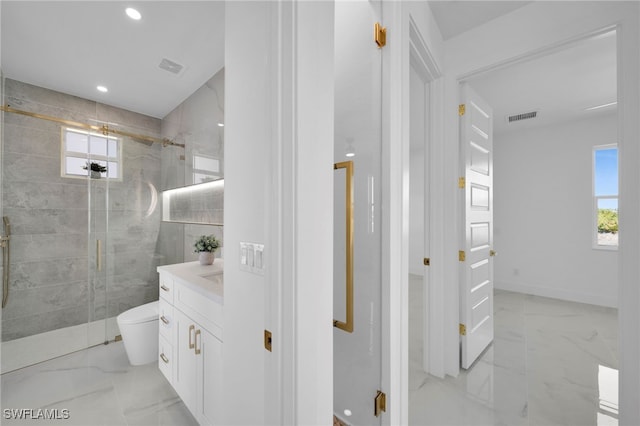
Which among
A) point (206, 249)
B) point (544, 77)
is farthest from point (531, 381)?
point (544, 77)

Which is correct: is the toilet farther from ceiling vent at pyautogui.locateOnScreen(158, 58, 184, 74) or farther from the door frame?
ceiling vent at pyautogui.locateOnScreen(158, 58, 184, 74)

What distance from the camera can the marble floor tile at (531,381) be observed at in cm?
166

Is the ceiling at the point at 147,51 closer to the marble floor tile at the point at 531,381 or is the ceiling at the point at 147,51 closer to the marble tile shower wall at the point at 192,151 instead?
the marble tile shower wall at the point at 192,151

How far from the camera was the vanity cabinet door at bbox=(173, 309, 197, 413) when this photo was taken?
1.48m

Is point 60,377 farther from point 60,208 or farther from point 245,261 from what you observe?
point 245,261

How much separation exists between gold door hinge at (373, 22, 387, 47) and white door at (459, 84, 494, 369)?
1254 mm

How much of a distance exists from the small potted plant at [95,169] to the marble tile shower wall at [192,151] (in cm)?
50

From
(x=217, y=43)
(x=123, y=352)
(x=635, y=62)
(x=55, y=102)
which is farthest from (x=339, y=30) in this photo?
(x=123, y=352)

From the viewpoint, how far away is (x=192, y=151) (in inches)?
101

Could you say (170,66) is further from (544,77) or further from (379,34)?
(544,77)

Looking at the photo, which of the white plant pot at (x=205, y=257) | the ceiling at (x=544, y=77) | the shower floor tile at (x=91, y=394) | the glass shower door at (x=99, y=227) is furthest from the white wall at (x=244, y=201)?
the glass shower door at (x=99, y=227)

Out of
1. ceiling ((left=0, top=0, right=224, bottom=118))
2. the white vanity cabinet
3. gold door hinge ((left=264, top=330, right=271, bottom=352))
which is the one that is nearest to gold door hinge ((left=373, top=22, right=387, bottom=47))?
ceiling ((left=0, top=0, right=224, bottom=118))

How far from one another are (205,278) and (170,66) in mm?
1884

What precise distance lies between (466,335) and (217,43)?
3133mm
